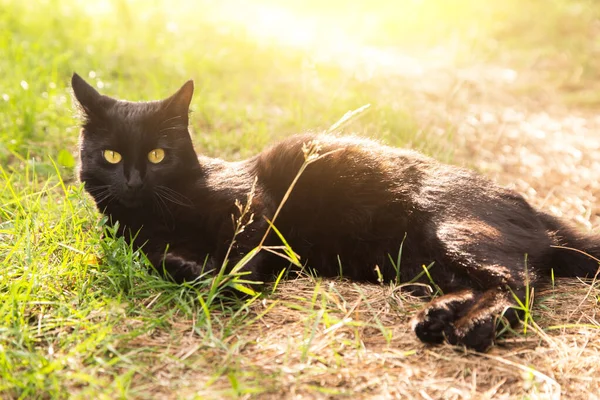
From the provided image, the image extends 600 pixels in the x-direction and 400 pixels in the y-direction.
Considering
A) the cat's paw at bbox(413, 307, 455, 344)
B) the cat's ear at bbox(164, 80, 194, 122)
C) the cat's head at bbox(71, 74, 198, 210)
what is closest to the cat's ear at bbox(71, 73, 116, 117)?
the cat's head at bbox(71, 74, 198, 210)

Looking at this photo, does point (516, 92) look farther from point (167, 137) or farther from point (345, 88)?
point (167, 137)

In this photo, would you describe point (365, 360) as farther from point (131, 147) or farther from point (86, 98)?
point (86, 98)

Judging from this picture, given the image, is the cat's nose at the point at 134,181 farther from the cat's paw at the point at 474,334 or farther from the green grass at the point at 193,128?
the cat's paw at the point at 474,334

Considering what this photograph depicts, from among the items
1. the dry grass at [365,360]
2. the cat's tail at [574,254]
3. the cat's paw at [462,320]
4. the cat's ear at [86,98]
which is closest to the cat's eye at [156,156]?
the cat's ear at [86,98]

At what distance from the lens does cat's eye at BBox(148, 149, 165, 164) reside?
2465 millimetres

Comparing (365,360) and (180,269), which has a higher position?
(180,269)

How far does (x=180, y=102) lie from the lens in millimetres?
2539

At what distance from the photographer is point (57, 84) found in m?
4.61

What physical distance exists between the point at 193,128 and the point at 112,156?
1816mm

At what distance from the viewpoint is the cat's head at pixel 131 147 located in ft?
7.91

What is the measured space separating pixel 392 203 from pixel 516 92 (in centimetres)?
451

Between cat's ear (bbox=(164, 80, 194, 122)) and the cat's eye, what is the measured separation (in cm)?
20

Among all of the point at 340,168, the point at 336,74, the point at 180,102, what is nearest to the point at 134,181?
the point at 180,102

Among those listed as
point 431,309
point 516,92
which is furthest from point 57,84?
point 516,92
